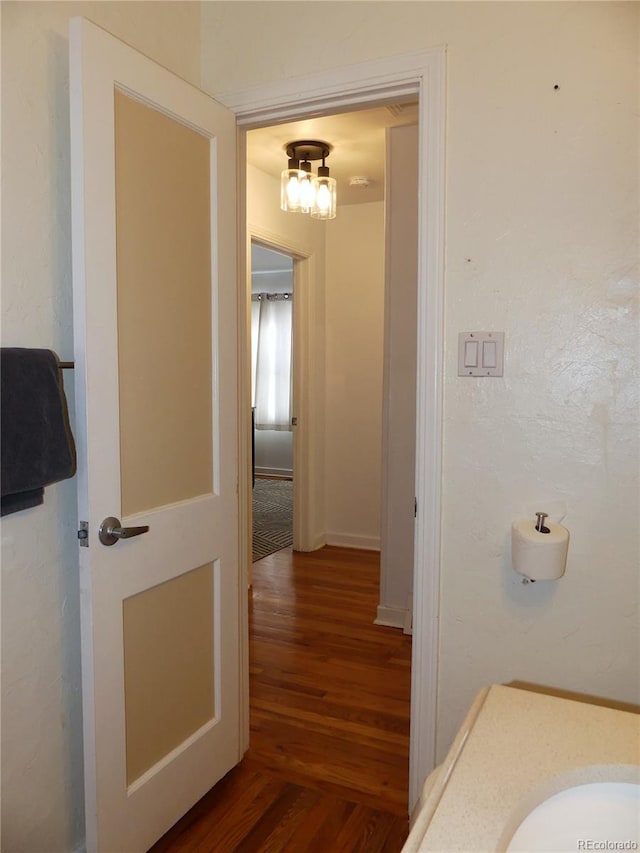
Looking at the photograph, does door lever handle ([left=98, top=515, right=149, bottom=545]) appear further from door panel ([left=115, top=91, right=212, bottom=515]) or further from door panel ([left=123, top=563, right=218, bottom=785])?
door panel ([left=123, top=563, right=218, bottom=785])

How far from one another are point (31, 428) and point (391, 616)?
2.44 metres

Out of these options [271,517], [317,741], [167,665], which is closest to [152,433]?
[167,665]

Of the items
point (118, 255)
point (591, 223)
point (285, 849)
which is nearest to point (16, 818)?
point (285, 849)

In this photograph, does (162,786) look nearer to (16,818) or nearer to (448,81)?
(16,818)

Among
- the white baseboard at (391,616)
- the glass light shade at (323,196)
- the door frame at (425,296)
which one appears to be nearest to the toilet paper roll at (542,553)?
the door frame at (425,296)

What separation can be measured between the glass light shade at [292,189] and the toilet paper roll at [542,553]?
2.43 metres

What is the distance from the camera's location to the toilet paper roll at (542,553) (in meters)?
1.46

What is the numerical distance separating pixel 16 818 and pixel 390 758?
1193 mm

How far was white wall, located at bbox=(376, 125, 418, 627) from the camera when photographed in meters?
3.24

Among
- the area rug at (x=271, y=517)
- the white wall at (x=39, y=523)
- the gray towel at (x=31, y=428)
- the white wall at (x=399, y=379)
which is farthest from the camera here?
the area rug at (x=271, y=517)

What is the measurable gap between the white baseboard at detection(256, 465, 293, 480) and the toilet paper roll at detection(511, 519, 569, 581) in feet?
20.4

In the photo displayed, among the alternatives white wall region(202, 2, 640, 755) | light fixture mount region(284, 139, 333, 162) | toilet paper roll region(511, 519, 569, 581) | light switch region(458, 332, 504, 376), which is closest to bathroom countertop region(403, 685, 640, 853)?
toilet paper roll region(511, 519, 569, 581)

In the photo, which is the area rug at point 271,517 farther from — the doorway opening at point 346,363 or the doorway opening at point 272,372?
the doorway opening at point 346,363

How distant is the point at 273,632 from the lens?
3.18m
